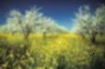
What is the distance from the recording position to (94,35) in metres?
3.24

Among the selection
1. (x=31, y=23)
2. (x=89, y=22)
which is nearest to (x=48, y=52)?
(x=31, y=23)

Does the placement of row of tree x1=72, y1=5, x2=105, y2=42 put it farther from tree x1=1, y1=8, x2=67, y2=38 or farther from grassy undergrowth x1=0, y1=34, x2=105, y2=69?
tree x1=1, y1=8, x2=67, y2=38

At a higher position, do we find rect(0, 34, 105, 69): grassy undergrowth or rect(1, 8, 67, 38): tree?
rect(1, 8, 67, 38): tree

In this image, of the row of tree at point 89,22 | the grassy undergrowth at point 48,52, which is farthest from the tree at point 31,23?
the row of tree at point 89,22

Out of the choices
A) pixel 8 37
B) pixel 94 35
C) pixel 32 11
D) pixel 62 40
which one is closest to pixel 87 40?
pixel 94 35

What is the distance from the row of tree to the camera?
3.25 metres

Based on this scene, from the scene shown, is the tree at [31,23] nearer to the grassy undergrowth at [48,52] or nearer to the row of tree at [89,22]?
the grassy undergrowth at [48,52]

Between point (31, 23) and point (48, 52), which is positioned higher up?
point (31, 23)

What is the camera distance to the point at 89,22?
3258 mm

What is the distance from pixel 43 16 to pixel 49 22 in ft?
0.35

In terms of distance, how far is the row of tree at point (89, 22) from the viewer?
3.25 meters

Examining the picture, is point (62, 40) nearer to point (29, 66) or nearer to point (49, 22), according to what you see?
point (49, 22)

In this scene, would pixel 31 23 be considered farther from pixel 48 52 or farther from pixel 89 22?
pixel 89 22

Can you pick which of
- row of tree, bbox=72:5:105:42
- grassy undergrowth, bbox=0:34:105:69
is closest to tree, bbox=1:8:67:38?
grassy undergrowth, bbox=0:34:105:69
